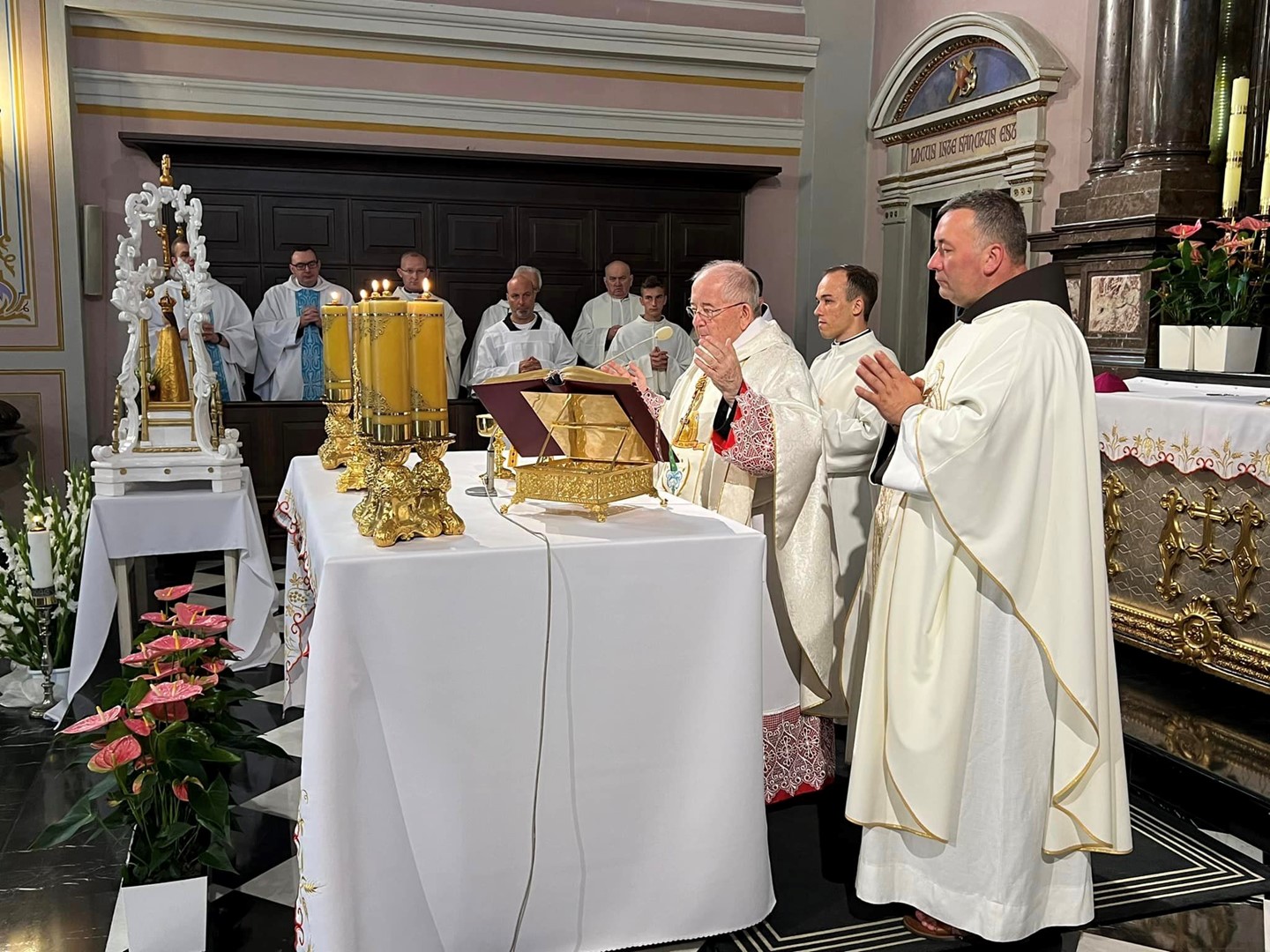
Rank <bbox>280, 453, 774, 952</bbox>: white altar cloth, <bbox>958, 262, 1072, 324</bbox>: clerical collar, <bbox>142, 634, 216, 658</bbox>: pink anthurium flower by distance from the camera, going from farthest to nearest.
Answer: <bbox>142, 634, 216, 658</bbox>: pink anthurium flower < <bbox>958, 262, 1072, 324</bbox>: clerical collar < <bbox>280, 453, 774, 952</bbox>: white altar cloth

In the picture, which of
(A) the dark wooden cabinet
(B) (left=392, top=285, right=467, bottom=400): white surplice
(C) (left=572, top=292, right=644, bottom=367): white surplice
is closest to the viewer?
(A) the dark wooden cabinet

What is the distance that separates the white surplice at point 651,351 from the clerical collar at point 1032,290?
517cm

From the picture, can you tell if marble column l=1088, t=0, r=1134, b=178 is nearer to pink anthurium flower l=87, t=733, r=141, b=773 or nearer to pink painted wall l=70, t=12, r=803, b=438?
pink painted wall l=70, t=12, r=803, b=438

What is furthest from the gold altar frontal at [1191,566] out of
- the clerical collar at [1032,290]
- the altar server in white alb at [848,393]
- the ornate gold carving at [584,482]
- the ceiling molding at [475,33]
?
the ceiling molding at [475,33]

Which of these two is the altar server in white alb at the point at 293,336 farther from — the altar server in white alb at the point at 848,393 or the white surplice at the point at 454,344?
the altar server in white alb at the point at 848,393

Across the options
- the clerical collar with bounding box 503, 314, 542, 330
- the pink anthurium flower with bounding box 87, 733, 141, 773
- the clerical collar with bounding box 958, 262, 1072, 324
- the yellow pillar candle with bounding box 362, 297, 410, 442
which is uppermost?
the clerical collar with bounding box 503, 314, 542, 330

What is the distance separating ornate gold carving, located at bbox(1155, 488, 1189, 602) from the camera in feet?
14.0

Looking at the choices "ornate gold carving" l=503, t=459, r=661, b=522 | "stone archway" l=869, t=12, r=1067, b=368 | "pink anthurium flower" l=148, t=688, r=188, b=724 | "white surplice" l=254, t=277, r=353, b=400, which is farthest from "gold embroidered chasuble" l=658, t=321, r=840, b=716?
"white surplice" l=254, t=277, r=353, b=400

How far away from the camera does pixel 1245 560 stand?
3.99m

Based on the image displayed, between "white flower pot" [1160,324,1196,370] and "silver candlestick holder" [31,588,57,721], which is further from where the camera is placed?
"white flower pot" [1160,324,1196,370]

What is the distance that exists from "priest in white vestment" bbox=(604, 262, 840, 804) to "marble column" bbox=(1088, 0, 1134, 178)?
321cm

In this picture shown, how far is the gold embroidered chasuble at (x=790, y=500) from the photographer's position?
3.26 metres

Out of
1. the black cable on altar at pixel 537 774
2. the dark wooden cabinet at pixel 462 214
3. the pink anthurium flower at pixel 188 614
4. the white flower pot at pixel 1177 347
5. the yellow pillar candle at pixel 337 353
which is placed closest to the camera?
the black cable on altar at pixel 537 774

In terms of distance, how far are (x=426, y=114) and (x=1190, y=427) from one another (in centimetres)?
631
